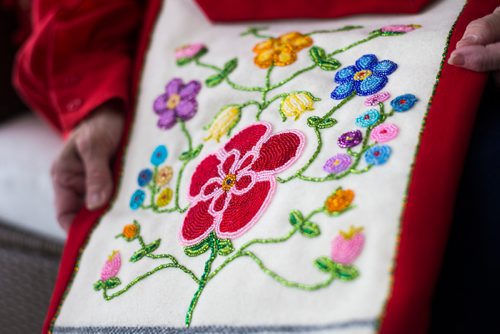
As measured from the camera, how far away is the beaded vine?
1.45ft

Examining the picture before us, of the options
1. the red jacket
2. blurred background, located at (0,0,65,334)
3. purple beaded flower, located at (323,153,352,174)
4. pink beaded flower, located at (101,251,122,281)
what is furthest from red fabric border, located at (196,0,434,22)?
blurred background, located at (0,0,65,334)

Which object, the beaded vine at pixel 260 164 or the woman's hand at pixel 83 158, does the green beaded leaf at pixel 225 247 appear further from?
the woman's hand at pixel 83 158

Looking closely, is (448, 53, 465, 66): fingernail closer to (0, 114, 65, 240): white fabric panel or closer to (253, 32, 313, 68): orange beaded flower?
(253, 32, 313, 68): orange beaded flower

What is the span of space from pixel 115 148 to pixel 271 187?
0.94 feet

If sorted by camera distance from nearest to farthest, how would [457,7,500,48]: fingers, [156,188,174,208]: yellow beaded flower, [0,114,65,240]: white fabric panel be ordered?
1. [457,7,500,48]: fingers
2. [156,188,174,208]: yellow beaded flower
3. [0,114,65,240]: white fabric panel

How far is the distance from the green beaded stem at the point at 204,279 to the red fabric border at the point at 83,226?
195 millimetres

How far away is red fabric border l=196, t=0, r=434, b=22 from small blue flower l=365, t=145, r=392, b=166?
20 centimetres

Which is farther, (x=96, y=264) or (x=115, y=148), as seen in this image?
(x=115, y=148)

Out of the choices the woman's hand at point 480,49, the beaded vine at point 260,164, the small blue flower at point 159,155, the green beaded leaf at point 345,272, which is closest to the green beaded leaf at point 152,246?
the beaded vine at point 260,164

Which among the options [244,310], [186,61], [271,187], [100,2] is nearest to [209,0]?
[186,61]

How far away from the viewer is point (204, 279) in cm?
48

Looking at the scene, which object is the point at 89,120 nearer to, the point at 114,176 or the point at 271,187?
the point at 114,176

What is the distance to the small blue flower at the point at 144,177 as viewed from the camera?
0.62 metres

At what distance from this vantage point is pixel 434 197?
403 millimetres
